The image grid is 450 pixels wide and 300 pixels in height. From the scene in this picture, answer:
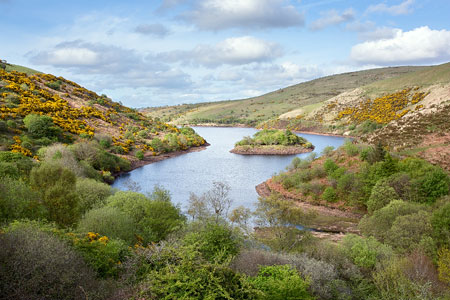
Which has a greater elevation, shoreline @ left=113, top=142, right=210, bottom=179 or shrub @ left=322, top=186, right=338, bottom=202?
shoreline @ left=113, top=142, right=210, bottom=179

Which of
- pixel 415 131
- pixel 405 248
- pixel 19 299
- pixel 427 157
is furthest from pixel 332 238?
pixel 415 131

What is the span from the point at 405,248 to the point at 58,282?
2719 centimetres

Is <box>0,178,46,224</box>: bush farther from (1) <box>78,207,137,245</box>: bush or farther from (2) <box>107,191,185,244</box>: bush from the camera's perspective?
(2) <box>107,191,185,244</box>: bush

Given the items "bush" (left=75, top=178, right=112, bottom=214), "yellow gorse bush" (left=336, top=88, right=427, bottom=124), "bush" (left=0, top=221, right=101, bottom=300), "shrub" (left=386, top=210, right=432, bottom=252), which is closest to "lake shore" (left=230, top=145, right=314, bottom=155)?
"yellow gorse bush" (left=336, top=88, right=427, bottom=124)

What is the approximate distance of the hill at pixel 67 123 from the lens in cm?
6525

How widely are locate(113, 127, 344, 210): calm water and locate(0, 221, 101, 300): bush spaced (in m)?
30.3

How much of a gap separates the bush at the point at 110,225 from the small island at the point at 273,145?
265 feet

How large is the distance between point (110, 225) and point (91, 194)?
11468 millimetres

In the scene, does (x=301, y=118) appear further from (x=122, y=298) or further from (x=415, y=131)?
(x=122, y=298)

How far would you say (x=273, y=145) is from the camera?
11206cm

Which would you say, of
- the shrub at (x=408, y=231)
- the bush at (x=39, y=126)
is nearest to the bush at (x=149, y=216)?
the shrub at (x=408, y=231)

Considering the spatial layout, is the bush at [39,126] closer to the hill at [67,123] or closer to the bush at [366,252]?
the hill at [67,123]

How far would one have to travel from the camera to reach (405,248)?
2827 cm

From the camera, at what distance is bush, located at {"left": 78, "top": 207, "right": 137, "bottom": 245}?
23.5 metres
